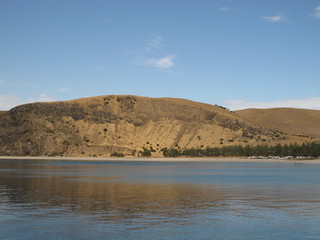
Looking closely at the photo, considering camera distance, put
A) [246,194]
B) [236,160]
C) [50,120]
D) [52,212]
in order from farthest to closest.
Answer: [50,120] → [236,160] → [246,194] → [52,212]

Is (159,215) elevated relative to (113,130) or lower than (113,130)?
lower

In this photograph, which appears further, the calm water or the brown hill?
the brown hill

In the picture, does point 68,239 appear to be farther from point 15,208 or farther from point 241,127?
point 241,127

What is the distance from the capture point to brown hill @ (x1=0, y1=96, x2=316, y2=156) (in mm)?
172625

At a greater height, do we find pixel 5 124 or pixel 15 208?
pixel 5 124

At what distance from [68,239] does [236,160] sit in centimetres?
12543

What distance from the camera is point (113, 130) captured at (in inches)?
7239

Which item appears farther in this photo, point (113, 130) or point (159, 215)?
point (113, 130)

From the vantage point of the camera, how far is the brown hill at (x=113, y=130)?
17262cm

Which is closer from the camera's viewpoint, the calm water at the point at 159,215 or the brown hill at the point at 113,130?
the calm water at the point at 159,215

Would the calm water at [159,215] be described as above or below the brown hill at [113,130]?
below

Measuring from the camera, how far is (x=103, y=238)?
70.7ft

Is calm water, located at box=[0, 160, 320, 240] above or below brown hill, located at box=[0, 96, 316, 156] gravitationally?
below

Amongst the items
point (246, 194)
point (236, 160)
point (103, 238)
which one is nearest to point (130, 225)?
point (103, 238)
